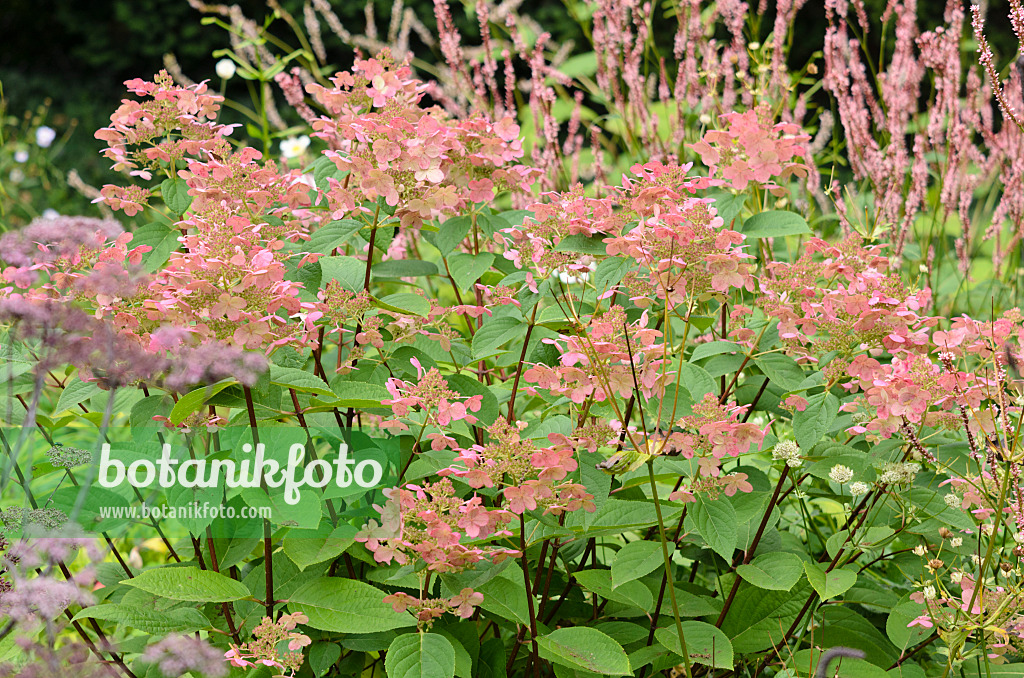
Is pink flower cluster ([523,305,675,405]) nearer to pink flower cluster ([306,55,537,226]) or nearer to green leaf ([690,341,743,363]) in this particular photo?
green leaf ([690,341,743,363])

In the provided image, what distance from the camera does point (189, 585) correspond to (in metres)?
1.23

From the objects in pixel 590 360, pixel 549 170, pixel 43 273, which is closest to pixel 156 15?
pixel 549 170

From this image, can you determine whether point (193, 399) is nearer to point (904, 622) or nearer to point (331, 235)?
point (331, 235)

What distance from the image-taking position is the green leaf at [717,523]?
47.5 inches

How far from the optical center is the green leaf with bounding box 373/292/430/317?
1.52 metres

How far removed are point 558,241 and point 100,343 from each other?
0.73 meters

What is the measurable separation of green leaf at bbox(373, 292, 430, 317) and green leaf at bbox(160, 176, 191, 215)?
372mm

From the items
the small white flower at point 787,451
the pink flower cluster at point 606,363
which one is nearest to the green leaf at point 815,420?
the small white flower at point 787,451

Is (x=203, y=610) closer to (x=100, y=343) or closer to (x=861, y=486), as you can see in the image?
(x=100, y=343)

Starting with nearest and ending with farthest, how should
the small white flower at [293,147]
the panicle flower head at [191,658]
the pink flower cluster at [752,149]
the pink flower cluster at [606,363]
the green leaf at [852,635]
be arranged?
the panicle flower head at [191,658], the pink flower cluster at [606,363], the pink flower cluster at [752,149], the green leaf at [852,635], the small white flower at [293,147]

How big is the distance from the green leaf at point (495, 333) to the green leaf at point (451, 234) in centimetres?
18

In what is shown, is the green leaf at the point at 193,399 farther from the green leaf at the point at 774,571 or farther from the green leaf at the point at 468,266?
the green leaf at the point at 774,571

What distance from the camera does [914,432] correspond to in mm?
1220

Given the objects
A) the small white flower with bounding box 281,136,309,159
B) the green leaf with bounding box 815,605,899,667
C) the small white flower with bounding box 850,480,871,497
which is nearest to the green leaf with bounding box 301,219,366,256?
the small white flower with bounding box 850,480,871,497
